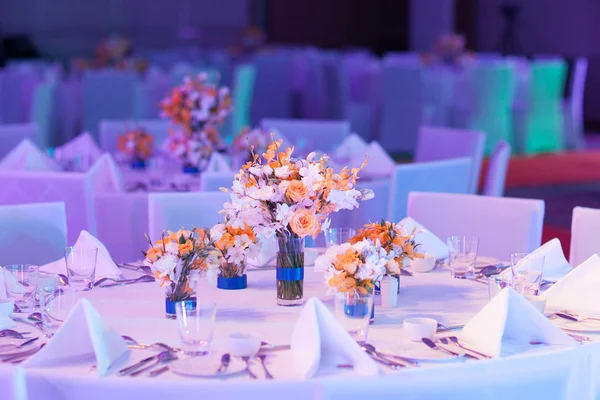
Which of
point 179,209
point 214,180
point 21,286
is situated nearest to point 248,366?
point 21,286

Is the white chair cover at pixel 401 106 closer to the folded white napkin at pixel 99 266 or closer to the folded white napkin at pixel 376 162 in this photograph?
the folded white napkin at pixel 376 162

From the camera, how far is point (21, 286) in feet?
8.17

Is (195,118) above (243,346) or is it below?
above

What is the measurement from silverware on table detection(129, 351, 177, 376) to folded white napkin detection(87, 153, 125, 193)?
2.33m

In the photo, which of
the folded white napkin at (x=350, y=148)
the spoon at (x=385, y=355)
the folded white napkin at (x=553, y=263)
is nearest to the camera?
the spoon at (x=385, y=355)

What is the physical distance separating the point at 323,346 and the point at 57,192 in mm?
2216

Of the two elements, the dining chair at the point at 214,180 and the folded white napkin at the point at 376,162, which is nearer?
the dining chair at the point at 214,180

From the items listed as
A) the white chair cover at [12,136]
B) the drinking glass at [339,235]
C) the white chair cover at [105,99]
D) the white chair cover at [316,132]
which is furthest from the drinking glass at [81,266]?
the white chair cover at [105,99]

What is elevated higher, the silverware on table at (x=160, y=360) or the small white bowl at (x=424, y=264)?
the silverware on table at (x=160, y=360)

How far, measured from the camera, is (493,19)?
1512cm

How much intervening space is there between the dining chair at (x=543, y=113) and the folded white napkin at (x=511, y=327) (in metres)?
8.44

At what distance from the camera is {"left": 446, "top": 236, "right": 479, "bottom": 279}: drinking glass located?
9.25 ft

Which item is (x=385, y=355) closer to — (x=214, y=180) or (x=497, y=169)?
(x=214, y=180)

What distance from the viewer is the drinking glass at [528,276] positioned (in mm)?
2475
